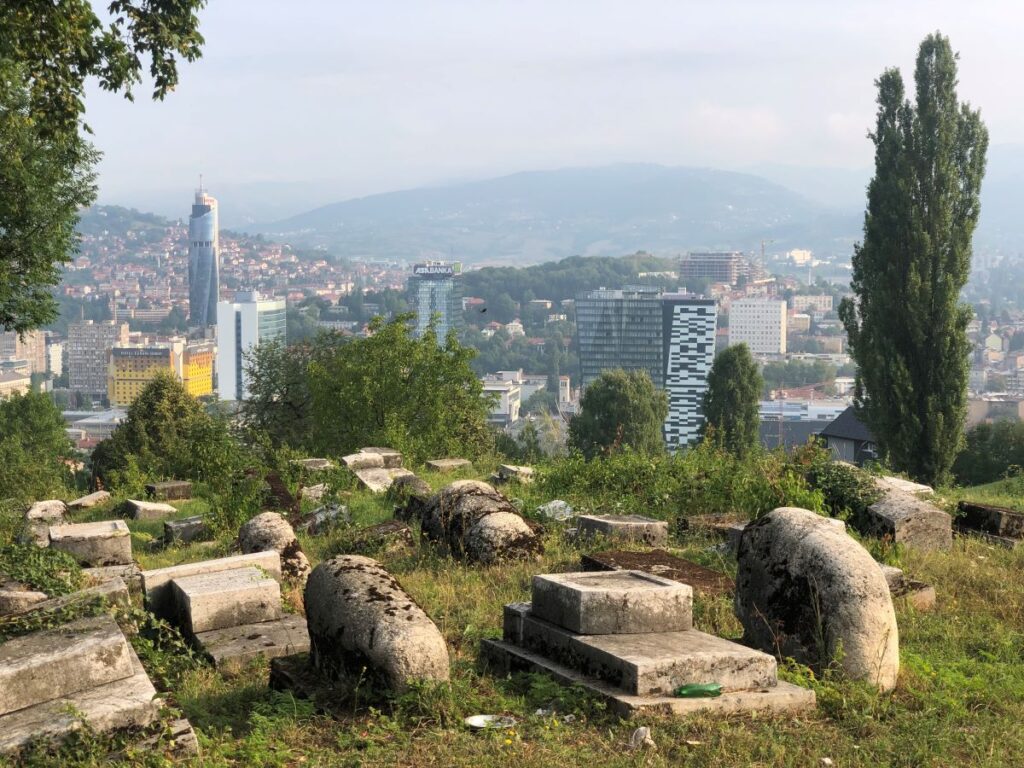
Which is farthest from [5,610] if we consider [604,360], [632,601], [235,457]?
[604,360]

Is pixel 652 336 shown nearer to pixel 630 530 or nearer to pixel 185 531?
pixel 185 531

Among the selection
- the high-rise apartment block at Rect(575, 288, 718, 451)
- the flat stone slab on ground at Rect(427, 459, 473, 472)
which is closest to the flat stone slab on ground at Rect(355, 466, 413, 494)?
the flat stone slab on ground at Rect(427, 459, 473, 472)

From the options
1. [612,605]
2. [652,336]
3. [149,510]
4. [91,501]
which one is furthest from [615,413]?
[652,336]

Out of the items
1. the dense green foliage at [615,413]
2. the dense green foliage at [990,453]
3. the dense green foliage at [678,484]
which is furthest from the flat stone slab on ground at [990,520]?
the dense green foliage at [615,413]

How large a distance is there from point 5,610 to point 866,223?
24.5 metres

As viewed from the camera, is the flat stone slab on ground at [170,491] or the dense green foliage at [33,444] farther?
the dense green foliage at [33,444]

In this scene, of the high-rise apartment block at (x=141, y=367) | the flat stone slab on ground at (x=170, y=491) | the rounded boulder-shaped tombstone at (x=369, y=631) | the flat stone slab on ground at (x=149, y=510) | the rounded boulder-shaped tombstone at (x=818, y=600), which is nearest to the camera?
the rounded boulder-shaped tombstone at (x=369, y=631)

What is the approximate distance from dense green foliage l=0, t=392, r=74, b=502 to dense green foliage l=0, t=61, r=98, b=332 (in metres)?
16.6

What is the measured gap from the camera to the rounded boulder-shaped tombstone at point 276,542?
10.3m

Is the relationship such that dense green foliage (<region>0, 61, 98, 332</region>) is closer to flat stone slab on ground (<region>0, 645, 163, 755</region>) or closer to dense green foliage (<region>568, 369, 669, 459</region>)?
flat stone slab on ground (<region>0, 645, 163, 755</region>)

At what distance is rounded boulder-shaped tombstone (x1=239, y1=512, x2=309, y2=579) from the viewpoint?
10.3 m

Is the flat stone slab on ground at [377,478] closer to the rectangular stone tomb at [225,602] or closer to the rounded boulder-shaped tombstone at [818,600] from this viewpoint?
the rectangular stone tomb at [225,602]

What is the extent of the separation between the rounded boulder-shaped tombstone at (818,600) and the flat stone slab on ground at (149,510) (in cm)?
1102

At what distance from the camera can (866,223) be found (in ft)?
92.1
